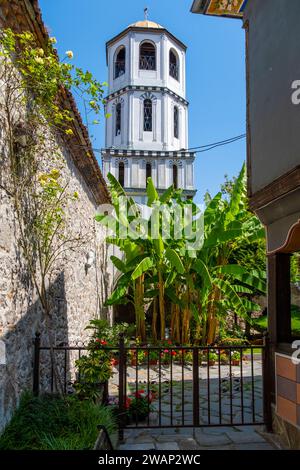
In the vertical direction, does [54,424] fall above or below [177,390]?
above

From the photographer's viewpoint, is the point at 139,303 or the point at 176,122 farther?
the point at 176,122

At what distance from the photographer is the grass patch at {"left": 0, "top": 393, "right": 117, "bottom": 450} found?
13.0 ft

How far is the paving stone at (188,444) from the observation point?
4742 mm

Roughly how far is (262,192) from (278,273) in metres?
1.07

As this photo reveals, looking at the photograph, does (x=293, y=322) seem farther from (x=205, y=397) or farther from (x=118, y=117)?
(x=118, y=117)

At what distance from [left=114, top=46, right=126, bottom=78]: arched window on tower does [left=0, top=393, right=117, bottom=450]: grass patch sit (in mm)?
32954

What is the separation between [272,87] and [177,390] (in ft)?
18.6

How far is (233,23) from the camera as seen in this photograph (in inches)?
313

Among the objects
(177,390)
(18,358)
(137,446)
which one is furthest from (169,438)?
(177,390)

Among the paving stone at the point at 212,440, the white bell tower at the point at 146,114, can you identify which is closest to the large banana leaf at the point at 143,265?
the paving stone at the point at 212,440

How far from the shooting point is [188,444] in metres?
4.87

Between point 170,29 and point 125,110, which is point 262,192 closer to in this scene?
point 125,110

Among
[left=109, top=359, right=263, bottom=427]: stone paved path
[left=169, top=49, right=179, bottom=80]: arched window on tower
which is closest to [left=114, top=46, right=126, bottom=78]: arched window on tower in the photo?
[left=169, top=49, right=179, bottom=80]: arched window on tower
